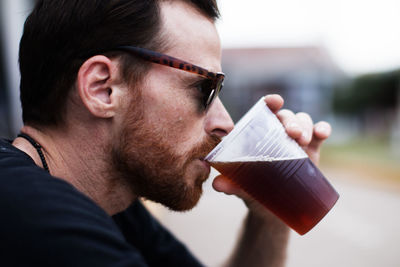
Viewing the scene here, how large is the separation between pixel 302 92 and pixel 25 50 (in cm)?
2217

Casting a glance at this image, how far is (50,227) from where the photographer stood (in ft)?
2.54

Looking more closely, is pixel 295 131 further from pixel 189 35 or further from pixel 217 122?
pixel 189 35

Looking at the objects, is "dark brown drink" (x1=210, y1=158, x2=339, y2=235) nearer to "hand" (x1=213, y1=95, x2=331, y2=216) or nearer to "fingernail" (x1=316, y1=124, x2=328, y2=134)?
"hand" (x1=213, y1=95, x2=331, y2=216)

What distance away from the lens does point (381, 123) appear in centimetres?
2034

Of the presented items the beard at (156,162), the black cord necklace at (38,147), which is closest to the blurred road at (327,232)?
the beard at (156,162)

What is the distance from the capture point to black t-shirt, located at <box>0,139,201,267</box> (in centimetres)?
76

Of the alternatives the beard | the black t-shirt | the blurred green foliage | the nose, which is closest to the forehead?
the nose

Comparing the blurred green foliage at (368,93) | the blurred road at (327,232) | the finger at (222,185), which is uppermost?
the finger at (222,185)

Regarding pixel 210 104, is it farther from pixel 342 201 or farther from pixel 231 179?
pixel 342 201

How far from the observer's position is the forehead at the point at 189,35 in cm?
137

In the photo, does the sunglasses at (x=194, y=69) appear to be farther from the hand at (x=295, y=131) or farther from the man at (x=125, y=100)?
the hand at (x=295, y=131)

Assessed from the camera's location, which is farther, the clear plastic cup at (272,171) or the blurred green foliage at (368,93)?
the blurred green foliage at (368,93)

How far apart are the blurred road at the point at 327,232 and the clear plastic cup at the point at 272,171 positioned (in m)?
2.02

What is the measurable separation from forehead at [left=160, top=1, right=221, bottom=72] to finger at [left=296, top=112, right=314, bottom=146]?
45cm
